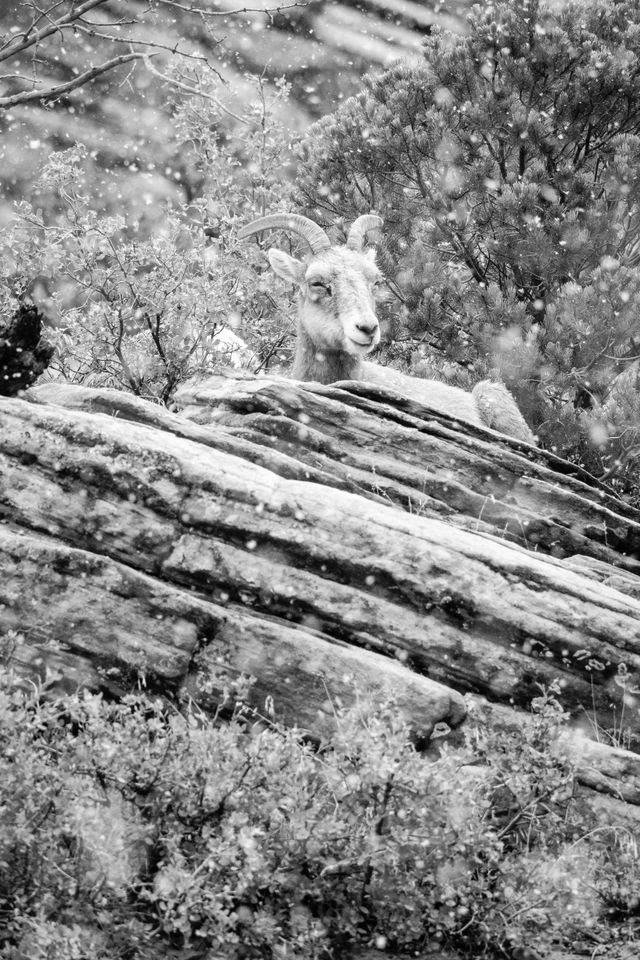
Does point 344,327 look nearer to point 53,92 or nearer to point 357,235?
point 357,235

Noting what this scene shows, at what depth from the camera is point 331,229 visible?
45.0 feet

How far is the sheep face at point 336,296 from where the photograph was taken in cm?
912

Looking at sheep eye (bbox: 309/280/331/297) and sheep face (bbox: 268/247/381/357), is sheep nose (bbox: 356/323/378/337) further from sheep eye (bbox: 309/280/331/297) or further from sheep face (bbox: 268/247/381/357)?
sheep eye (bbox: 309/280/331/297)

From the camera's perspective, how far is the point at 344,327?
29.7 feet

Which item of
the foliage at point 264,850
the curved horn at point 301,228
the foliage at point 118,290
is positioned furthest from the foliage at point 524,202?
the foliage at point 264,850

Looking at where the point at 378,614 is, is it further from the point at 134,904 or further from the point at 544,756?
the point at 134,904

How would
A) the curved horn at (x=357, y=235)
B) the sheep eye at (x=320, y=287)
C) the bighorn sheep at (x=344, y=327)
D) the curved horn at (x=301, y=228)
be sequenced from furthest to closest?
the curved horn at (x=357, y=235) < the curved horn at (x=301, y=228) < the sheep eye at (x=320, y=287) < the bighorn sheep at (x=344, y=327)

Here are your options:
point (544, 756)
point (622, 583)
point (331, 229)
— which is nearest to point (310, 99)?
point (331, 229)

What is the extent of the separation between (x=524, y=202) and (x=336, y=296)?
395 cm

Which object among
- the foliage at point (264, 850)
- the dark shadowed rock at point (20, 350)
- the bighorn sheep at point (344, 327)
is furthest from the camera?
the bighorn sheep at point (344, 327)

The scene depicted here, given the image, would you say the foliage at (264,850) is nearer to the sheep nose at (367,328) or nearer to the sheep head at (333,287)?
the sheep nose at (367,328)

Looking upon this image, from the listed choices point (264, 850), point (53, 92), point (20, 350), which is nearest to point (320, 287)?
point (53, 92)

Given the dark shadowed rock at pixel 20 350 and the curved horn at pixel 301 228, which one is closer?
the dark shadowed rock at pixel 20 350

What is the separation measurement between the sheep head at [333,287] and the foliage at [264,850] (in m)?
5.40
